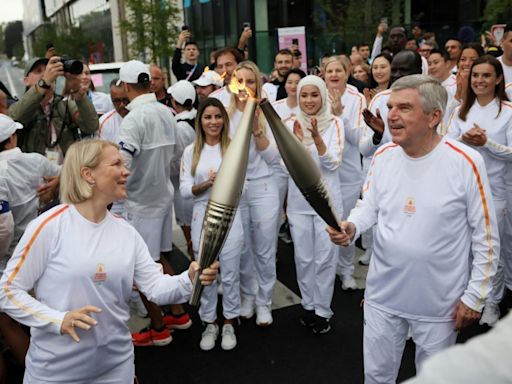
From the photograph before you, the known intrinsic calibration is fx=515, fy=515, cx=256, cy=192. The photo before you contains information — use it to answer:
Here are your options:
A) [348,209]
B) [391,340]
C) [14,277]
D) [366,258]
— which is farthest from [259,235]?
[14,277]

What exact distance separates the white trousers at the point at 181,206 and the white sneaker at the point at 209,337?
1.37 meters

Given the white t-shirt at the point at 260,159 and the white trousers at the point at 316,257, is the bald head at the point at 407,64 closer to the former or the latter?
the white t-shirt at the point at 260,159

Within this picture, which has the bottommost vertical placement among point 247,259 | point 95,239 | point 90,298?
point 247,259

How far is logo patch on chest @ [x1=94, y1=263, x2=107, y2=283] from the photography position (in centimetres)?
252

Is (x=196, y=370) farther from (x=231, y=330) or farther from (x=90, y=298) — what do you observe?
(x=90, y=298)

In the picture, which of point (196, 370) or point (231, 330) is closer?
point (196, 370)

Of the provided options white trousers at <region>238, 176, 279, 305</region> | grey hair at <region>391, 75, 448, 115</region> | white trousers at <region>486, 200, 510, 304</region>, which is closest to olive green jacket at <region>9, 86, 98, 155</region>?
white trousers at <region>238, 176, 279, 305</region>

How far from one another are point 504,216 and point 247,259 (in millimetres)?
2205

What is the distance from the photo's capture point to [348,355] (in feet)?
13.1

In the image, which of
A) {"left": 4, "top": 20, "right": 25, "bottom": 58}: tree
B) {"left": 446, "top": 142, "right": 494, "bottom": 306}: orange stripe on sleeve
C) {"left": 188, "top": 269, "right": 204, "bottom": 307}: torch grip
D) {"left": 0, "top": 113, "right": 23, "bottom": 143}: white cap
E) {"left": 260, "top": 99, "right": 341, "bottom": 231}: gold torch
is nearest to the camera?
{"left": 260, "top": 99, "right": 341, "bottom": 231}: gold torch

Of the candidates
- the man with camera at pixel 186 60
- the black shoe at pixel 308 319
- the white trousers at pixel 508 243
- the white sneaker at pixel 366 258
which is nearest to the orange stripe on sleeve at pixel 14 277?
the black shoe at pixel 308 319

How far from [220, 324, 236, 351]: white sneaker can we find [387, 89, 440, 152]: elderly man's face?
91.4 inches

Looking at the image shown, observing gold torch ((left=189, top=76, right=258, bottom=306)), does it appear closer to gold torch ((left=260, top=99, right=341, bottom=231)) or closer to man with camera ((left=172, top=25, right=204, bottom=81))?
gold torch ((left=260, top=99, right=341, bottom=231))

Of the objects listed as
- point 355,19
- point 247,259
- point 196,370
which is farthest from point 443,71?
point 355,19
